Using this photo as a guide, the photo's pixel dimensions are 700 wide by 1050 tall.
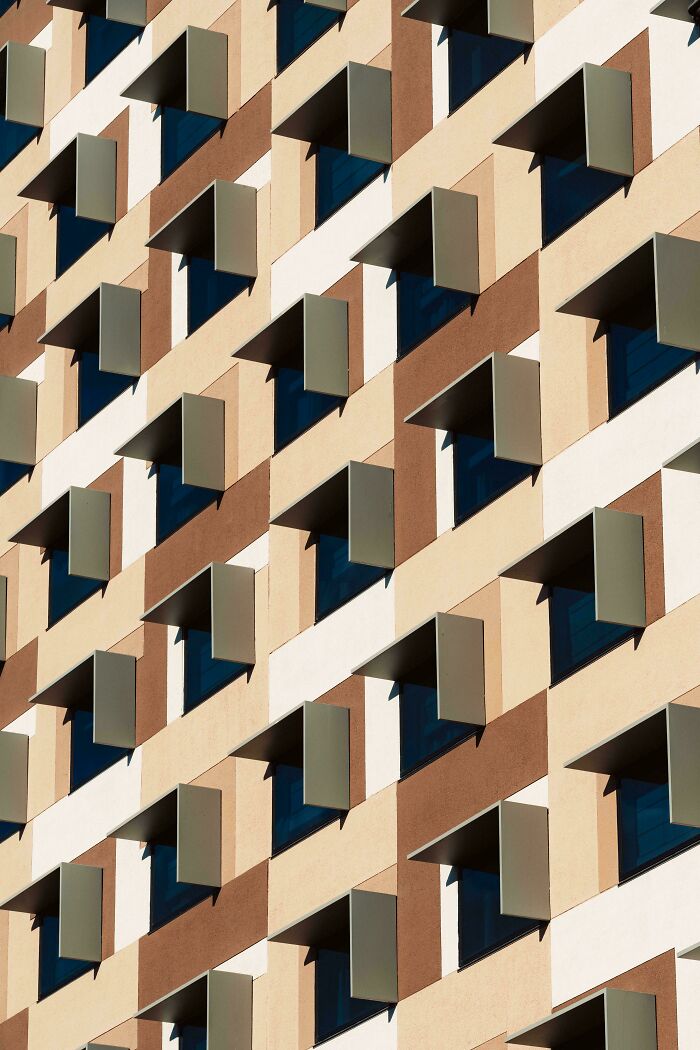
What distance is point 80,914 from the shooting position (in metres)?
45.1

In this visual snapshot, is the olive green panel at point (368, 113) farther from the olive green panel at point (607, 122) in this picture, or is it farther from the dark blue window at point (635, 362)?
the dark blue window at point (635, 362)

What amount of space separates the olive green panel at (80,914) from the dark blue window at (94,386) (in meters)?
8.36

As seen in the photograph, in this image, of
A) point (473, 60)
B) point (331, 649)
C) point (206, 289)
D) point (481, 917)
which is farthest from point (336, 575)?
point (473, 60)

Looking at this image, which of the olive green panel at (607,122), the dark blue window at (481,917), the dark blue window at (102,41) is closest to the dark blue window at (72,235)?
the dark blue window at (102,41)

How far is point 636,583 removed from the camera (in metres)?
35.8

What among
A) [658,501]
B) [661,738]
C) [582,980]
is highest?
[658,501]

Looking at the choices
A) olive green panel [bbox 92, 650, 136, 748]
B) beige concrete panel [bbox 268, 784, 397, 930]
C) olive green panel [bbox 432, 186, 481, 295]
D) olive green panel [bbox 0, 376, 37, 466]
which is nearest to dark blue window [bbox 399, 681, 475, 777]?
beige concrete panel [bbox 268, 784, 397, 930]

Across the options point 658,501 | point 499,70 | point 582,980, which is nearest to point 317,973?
point 582,980

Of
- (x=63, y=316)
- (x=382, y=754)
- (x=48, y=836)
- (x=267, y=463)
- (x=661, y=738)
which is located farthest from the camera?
(x=63, y=316)

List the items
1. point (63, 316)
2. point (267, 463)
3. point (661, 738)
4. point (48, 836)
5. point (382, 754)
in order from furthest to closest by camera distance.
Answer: point (63, 316) → point (48, 836) → point (267, 463) → point (382, 754) → point (661, 738)

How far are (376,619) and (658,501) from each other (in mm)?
6185

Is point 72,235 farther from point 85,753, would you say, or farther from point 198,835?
point 198,835

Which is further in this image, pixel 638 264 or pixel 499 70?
pixel 499 70

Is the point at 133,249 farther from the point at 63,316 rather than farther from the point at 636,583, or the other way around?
the point at 636,583
